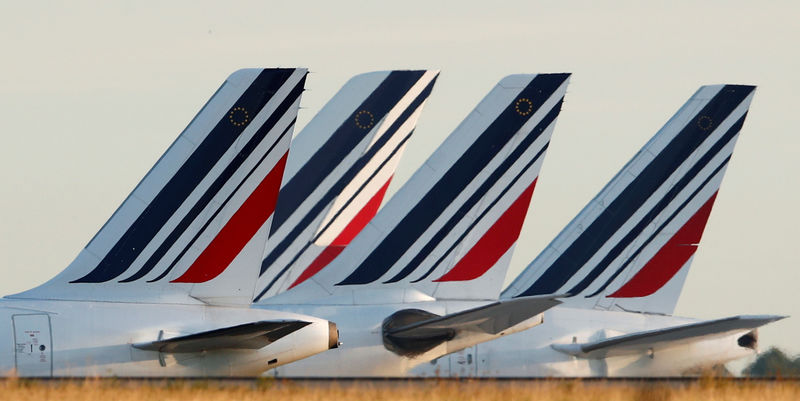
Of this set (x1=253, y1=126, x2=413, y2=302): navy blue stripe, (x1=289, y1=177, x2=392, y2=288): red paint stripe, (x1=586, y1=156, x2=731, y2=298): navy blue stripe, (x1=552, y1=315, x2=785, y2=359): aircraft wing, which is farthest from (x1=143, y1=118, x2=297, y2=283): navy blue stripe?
(x1=586, y1=156, x2=731, y2=298): navy blue stripe

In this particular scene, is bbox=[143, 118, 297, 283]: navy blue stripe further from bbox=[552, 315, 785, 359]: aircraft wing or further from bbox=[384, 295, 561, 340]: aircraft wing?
bbox=[552, 315, 785, 359]: aircraft wing

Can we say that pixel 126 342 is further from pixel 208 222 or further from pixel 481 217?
pixel 481 217

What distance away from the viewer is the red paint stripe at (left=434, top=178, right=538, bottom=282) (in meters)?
34.4

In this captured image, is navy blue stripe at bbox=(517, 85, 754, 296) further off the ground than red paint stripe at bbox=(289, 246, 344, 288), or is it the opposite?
navy blue stripe at bbox=(517, 85, 754, 296)

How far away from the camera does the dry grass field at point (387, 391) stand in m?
22.5

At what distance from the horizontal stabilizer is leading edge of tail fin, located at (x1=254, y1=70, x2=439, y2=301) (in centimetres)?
514

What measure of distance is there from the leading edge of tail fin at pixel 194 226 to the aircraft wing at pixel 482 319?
490cm

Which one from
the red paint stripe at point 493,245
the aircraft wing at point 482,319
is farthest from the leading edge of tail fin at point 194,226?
the red paint stripe at point 493,245

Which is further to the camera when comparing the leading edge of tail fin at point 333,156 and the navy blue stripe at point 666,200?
the navy blue stripe at point 666,200

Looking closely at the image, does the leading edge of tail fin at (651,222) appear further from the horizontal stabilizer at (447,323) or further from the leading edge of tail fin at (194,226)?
the leading edge of tail fin at (194,226)

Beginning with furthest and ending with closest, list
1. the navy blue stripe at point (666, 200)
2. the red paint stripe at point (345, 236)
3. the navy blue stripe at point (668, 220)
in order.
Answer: the navy blue stripe at point (666, 200) < the navy blue stripe at point (668, 220) < the red paint stripe at point (345, 236)

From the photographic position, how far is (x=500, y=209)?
34.6 metres

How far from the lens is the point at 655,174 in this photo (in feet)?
130

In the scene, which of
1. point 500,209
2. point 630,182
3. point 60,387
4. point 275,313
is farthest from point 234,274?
point 630,182
